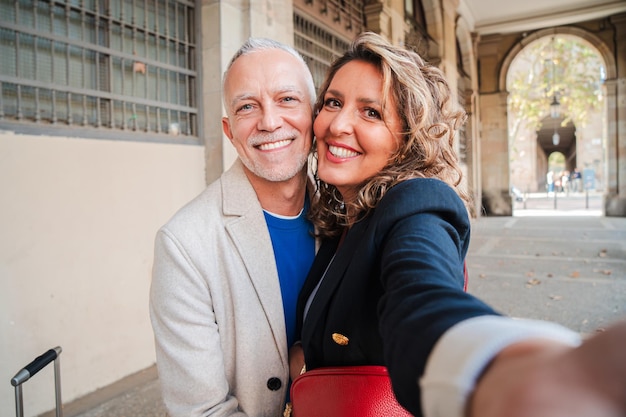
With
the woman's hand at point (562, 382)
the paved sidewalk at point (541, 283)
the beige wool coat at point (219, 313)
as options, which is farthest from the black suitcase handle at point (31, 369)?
the woman's hand at point (562, 382)

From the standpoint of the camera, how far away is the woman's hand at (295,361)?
1429 mm

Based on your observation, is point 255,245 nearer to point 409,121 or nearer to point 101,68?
point 409,121

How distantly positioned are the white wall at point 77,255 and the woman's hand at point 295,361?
6.80 feet

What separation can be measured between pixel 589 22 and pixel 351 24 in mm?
11801

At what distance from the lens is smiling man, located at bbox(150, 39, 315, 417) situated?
4.41 feet

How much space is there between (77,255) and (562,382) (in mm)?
3175

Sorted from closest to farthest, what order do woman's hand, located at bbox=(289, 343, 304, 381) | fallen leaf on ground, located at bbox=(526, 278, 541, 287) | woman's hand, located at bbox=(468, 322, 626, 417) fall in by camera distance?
woman's hand, located at bbox=(468, 322, 626, 417) → woman's hand, located at bbox=(289, 343, 304, 381) → fallen leaf on ground, located at bbox=(526, 278, 541, 287)

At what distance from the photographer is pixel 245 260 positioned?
4.90 feet

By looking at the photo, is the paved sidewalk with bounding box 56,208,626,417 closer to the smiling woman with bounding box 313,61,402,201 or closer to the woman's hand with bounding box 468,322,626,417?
the smiling woman with bounding box 313,61,402,201

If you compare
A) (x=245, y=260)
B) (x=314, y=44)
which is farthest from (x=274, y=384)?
(x=314, y=44)

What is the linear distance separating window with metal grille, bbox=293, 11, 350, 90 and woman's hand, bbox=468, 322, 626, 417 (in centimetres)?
531

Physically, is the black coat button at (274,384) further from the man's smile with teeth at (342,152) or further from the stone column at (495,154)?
the stone column at (495,154)

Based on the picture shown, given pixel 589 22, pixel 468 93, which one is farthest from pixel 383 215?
pixel 589 22

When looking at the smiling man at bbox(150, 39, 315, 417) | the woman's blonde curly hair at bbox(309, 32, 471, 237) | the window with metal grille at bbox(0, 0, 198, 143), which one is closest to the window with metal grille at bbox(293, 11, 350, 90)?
the window with metal grille at bbox(0, 0, 198, 143)
